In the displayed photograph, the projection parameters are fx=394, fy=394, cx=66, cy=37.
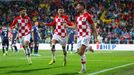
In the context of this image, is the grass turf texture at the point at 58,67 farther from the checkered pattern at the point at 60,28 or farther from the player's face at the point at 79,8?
the player's face at the point at 79,8

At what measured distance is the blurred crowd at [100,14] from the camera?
3812 cm

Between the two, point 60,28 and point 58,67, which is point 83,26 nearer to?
point 58,67

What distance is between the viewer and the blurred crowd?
38125 millimetres

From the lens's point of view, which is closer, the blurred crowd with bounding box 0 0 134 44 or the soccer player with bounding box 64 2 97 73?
the soccer player with bounding box 64 2 97 73

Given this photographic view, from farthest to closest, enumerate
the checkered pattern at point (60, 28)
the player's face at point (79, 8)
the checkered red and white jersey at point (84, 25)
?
the checkered pattern at point (60, 28) → the checkered red and white jersey at point (84, 25) → the player's face at point (79, 8)

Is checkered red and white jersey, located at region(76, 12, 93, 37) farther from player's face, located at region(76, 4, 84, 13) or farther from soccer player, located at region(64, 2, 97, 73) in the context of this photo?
player's face, located at region(76, 4, 84, 13)

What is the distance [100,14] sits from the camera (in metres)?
42.4

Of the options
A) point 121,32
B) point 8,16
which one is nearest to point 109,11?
point 121,32

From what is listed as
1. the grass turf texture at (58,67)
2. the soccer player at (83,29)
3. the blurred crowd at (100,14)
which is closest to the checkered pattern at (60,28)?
the grass turf texture at (58,67)

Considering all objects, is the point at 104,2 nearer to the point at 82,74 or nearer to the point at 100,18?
the point at 100,18

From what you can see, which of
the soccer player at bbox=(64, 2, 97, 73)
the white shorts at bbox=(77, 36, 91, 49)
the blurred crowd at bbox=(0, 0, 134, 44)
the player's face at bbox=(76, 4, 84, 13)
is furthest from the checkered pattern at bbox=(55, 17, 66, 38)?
the blurred crowd at bbox=(0, 0, 134, 44)

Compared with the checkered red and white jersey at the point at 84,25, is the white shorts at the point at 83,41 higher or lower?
lower

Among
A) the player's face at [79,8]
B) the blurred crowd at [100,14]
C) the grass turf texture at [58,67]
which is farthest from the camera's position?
the blurred crowd at [100,14]

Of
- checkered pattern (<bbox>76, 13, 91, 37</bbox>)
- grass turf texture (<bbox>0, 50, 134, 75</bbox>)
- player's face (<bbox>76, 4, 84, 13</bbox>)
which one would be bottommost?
grass turf texture (<bbox>0, 50, 134, 75</bbox>)
